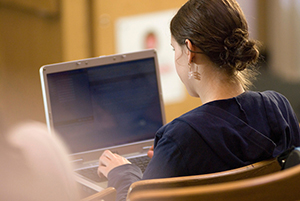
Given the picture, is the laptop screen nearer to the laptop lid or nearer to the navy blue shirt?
the laptop lid

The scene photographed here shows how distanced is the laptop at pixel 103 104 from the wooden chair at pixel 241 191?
572mm

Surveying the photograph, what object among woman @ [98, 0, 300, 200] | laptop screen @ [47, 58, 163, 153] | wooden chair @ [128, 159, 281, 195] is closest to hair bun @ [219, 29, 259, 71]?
woman @ [98, 0, 300, 200]

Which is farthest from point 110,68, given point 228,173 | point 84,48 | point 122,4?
point 122,4

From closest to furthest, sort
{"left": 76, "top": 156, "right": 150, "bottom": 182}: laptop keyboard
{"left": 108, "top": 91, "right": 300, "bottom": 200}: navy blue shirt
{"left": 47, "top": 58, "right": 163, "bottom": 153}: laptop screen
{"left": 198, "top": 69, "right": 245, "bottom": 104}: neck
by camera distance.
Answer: {"left": 108, "top": 91, "right": 300, "bottom": 200}: navy blue shirt → {"left": 198, "top": 69, "right": 245, "bottom": 104}: neck → {"left": 76, "top": 156, "right": 150, "bottom": 182}: laptop keyboard → {"left": 47, "top": 58, "right": 163, "bottom": 153}: laptop screen

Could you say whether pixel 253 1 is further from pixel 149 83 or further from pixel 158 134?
pixel 158 134

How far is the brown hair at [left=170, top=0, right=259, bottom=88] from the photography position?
0.63 metres

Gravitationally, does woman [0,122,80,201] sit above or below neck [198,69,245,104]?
below

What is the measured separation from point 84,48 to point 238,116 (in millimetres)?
1340

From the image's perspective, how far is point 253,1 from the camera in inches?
94.3

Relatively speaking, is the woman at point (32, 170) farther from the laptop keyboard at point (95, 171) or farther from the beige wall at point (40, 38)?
the beige wall at point (40, 38)

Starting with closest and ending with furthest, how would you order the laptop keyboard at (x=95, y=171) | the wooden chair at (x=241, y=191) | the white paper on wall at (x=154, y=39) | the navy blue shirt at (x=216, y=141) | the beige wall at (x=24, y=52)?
the wooden chair at (x=241, y=191), the navy blue shirt at (x=216, y=141), the laptop keyboard at (x=95, y=171), the beige wall at (x=24, y=52), the white paper on wall at (x=154, y=39)

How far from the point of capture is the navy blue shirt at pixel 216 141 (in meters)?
0.55

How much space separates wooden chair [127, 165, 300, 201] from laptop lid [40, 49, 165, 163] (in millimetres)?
596

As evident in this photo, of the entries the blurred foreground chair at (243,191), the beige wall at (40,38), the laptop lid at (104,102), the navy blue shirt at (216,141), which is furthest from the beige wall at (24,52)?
the blurred foreground chair at (243,191)
